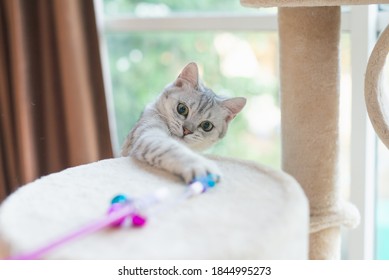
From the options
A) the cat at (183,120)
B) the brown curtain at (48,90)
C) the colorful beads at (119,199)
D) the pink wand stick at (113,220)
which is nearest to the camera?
the pink wand stick at (113,220)

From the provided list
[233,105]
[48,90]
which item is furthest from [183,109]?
[48,90]

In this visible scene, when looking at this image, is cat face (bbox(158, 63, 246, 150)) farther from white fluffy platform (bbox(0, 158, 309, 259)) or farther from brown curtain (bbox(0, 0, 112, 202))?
brown curtain (bbox(0, 0, 112, 202))

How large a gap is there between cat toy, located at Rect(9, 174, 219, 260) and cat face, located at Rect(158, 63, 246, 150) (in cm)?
28

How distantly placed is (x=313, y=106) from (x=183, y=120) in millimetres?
298

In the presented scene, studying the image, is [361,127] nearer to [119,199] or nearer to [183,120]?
[183,120]

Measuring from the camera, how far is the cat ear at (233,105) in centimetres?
125

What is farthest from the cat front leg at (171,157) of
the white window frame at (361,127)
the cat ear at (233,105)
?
the white window frame at (361,127)

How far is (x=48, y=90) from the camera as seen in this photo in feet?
6.42

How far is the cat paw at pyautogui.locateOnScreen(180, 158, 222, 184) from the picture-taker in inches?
35.6

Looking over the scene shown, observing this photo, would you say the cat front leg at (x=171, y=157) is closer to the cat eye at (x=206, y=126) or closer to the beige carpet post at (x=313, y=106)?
the cat eye at (x=206, y=126)

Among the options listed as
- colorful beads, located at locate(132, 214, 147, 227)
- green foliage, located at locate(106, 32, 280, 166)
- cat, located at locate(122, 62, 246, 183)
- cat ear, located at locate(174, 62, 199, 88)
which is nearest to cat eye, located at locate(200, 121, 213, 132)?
cat, located at locate(122, 62, 246, 183)

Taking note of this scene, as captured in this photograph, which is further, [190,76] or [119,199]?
[190,76]

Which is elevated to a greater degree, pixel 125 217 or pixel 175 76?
pixel 175 76

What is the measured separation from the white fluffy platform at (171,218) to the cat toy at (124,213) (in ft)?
0.04
